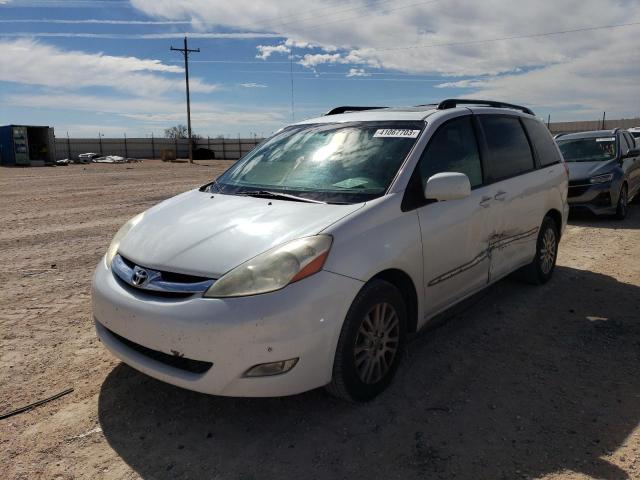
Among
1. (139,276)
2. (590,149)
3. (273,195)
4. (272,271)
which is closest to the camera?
(272,271)

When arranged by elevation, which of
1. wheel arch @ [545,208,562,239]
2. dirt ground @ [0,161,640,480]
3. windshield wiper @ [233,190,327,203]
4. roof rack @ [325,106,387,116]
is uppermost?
roof rack @ [325,106,387,116]

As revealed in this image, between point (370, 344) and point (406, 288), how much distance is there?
48cm

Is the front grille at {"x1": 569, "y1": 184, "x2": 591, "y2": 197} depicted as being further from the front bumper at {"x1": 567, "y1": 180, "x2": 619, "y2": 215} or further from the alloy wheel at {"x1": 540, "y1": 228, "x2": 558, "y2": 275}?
the alloy wheel at {"x1": 540, "y1": 228, "x2": 558, "y2": 275}

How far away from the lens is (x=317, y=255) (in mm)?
2744

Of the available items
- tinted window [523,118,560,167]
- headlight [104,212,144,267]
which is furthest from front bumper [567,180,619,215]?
headlight [104,212,144,267]

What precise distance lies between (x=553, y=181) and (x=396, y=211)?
2.97 meters

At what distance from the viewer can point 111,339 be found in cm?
308

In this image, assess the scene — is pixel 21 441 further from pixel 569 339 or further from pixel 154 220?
pixel 569 339

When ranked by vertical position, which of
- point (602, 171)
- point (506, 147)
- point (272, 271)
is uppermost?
point (506, 147)

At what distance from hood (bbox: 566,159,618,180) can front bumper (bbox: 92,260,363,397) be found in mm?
8149

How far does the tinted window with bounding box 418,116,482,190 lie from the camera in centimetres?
365

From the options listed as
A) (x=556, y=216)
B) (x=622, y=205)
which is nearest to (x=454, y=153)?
(x=556, y=216)

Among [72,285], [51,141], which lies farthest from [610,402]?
[51,141]

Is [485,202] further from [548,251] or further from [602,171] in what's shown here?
[602,171]
